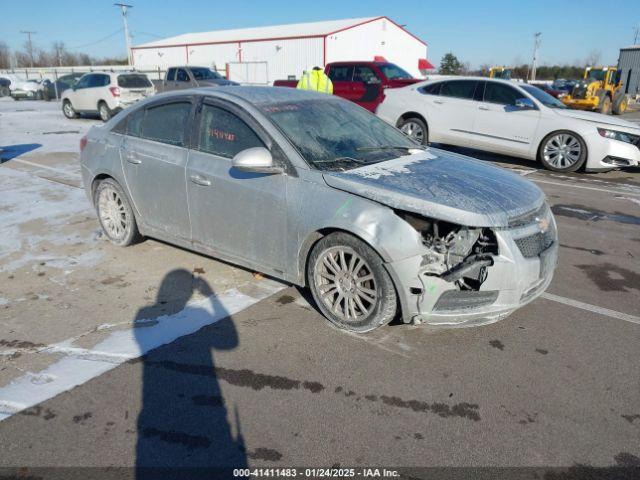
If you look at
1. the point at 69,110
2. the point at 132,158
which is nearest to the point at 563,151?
the point at 132,158

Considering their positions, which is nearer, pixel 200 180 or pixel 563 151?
pixel 200 180

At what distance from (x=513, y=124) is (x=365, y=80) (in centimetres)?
568

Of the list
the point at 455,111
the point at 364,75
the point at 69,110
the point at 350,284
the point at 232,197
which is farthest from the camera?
the point at 69,110

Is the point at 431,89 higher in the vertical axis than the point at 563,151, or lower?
higher

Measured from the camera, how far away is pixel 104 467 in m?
2.44

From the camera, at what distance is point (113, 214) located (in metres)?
5.31

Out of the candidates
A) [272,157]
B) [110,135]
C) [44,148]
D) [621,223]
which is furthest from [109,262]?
[44,148]

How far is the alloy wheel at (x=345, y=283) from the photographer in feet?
11.4

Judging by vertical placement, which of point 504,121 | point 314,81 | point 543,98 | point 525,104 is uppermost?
point 314,81

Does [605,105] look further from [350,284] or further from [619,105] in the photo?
[350,284]

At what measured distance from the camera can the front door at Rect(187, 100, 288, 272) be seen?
3846 mm

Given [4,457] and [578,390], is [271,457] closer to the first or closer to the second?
[4,457]

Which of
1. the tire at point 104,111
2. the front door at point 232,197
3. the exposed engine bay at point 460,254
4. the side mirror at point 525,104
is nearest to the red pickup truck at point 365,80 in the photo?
the side mirror at point 525,104

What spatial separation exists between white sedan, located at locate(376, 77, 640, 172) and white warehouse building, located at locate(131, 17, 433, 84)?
29043mm
